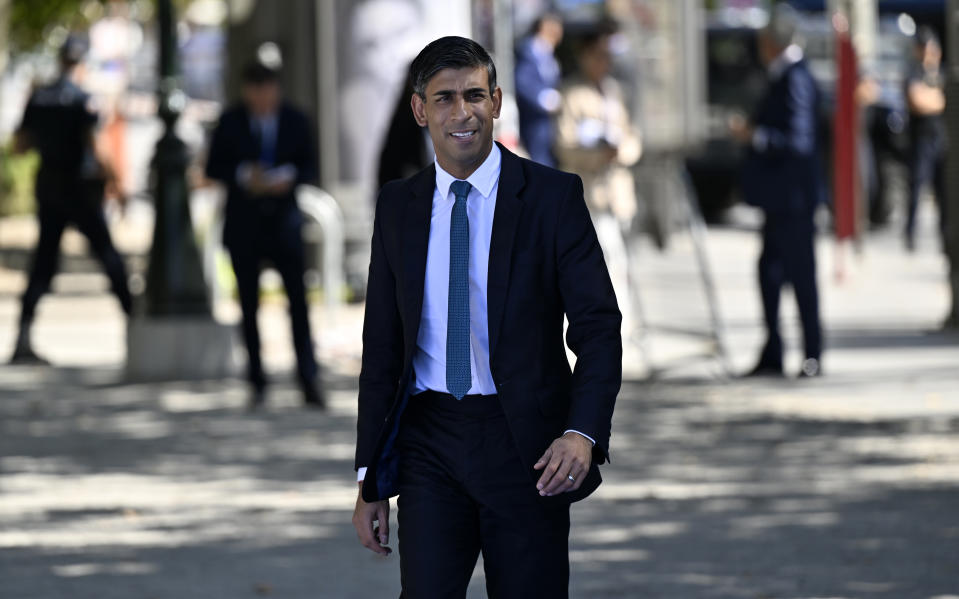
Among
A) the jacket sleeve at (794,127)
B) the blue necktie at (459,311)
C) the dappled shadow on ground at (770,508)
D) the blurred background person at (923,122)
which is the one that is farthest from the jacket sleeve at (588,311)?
the blurred background person at (923,122)

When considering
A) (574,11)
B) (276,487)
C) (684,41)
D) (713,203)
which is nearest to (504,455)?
(276,487)

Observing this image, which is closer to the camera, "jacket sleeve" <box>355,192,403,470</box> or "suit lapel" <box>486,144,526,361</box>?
"suit lapel" <box>486,144,526,361</box>

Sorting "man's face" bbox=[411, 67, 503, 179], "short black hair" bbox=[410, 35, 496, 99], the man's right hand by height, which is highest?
"short black hair" bbox=[410, 35, 496, 99]

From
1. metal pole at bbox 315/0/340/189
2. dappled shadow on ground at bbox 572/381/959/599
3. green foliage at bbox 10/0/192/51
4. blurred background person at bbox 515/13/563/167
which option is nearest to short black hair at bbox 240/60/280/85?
dappled shadow on ground at bbox 572/381/959/599

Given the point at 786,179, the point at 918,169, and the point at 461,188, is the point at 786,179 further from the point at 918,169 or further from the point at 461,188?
the point at 918,169

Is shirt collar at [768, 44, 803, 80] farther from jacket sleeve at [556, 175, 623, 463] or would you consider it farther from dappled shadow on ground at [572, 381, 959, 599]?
jacket sleeve at [556, 175, 623, 463]

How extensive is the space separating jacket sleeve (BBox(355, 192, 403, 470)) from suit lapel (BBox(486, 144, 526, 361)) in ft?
0.86

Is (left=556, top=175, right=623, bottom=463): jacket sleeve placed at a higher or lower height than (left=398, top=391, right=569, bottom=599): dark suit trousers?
higher

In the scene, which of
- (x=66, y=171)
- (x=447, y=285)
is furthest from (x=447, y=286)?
(x=66, y=171)

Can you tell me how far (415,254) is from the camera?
14.8ft

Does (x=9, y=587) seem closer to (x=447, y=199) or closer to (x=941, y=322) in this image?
(x=447, y=199)

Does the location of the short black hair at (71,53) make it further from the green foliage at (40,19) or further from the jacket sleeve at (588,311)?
the green foliage at (40,19)

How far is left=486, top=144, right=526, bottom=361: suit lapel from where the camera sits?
4.44m

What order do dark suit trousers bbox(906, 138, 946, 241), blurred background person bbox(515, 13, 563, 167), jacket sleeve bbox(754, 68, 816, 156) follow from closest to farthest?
jacket sleeve bbox(754, 68, 816, 156), blurred background person bbox(515, 13, 563, 167), dark suit trousers bbox(906, 138, 946, 241)
